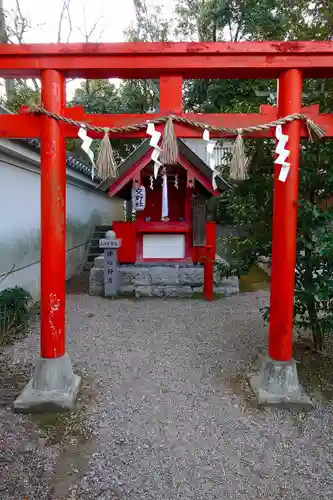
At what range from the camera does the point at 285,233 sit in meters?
3.35

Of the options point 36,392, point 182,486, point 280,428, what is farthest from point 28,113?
point 280,428

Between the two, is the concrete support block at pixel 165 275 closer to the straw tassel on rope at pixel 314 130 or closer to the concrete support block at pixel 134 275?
the concrete support block at pixel 134 275

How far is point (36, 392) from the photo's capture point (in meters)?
3.31

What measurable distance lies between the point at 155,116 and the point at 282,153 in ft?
3.78

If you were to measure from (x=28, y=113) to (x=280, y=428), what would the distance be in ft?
11.2

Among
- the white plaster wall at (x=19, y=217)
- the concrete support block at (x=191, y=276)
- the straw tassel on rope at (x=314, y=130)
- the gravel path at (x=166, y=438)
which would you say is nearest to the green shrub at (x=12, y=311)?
the white plaster wall at (x=19, y=217)

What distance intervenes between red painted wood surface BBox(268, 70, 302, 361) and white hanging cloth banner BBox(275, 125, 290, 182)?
6cm

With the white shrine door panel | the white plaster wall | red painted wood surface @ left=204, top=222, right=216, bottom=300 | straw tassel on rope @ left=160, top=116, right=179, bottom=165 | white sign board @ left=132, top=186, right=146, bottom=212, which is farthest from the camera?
the white shrine door panel

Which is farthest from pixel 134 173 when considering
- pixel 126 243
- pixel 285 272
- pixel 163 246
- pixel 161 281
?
pixel 285 272

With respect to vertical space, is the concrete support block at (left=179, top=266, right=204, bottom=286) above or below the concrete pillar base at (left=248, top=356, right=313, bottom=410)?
above

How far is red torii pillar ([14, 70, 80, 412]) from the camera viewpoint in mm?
3264

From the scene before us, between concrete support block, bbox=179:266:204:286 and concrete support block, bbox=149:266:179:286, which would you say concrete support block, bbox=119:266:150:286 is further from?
concrete support block, bbox=179:266:204:286

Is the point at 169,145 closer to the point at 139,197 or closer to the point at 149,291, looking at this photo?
the point at 139,197

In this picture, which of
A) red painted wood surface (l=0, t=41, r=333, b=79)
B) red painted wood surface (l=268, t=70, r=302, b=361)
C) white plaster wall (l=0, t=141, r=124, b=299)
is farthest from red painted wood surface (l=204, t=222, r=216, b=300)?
red painted wood surface (l=0, t=41, r=333, b=79)
